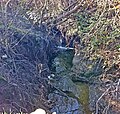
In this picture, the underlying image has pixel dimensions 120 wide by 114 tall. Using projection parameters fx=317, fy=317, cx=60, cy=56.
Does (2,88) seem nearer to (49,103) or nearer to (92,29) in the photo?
(49,103)

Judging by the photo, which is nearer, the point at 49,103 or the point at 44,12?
the point at 49,103

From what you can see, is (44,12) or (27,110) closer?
(27,110)

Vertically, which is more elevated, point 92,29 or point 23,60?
point 92,29

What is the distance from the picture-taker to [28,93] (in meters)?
3.05

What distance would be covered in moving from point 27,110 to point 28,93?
0.17 meters

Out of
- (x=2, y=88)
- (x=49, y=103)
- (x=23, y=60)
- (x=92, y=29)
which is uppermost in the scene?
(x=92, y=29)

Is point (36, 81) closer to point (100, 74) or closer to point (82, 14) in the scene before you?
point (100, 74)

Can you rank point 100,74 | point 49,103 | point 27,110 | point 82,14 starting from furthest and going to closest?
point 82,14 < point 100,74 < point 49,103 < point 27,110

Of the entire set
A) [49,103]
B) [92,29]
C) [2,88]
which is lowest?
[49,103]

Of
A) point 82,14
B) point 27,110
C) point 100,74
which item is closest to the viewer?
point 27,110

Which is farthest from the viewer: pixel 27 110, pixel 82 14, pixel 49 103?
pixel 82 14

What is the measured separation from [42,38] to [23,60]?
42cm

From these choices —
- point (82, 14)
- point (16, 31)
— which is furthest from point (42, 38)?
point (82, 14)

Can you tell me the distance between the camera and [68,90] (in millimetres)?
3355
